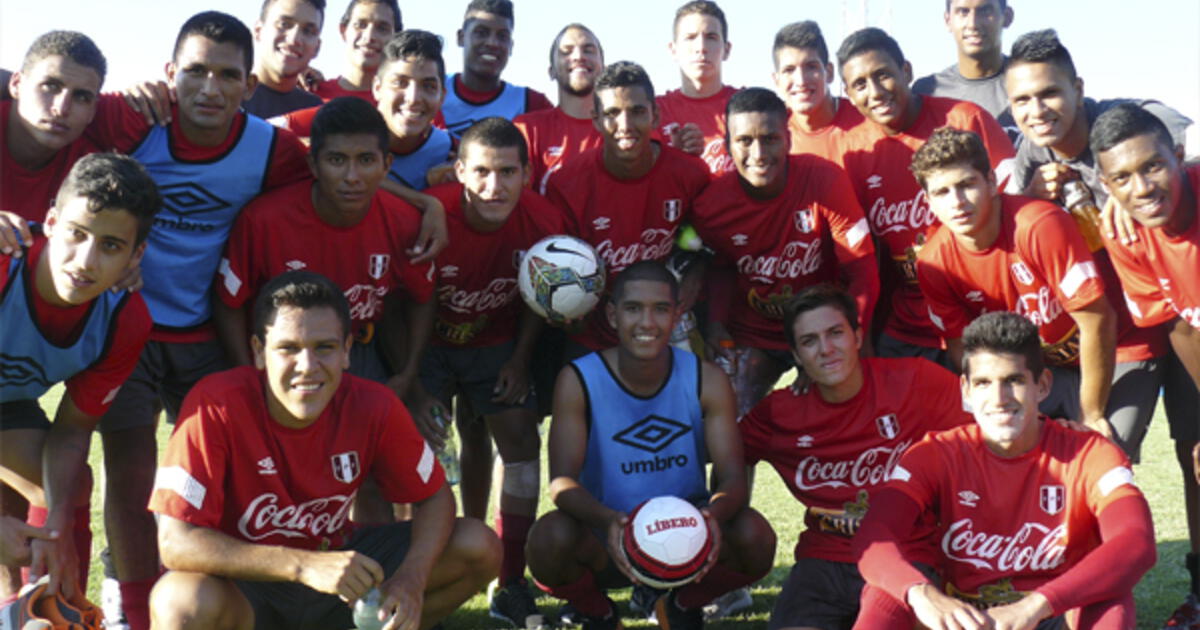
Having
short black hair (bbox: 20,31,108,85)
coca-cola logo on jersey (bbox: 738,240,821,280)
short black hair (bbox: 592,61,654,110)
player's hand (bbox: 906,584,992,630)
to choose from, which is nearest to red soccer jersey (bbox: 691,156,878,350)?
coca-cola logo on jersey (bbox: 738,240,821,280)

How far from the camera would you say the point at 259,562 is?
394cm

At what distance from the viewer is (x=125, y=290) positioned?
14.9 ft

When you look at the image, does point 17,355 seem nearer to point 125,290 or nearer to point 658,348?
point 125,290

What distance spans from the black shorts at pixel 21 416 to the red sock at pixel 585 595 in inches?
88.6

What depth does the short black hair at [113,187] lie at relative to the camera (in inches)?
166

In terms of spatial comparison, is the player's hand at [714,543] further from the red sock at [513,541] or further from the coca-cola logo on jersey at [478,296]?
the coca-cola logo on jersey at [478,296]

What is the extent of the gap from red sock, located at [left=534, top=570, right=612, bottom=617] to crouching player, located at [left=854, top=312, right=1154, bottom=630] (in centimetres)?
132

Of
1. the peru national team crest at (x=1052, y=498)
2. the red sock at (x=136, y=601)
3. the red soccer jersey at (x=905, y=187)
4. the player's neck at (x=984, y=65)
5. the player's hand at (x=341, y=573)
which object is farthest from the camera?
the player's neck at (x=984, y=65)

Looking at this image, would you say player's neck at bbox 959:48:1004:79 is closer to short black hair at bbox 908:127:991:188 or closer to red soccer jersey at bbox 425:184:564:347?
short black hair at bbox 908:127:991:188

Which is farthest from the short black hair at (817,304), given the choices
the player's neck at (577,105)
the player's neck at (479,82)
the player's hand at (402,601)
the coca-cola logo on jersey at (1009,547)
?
the player's neck at (479,82)

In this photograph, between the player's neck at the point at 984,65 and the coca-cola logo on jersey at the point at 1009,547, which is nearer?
the coca-cola logo on jersey at the point at 1009,547

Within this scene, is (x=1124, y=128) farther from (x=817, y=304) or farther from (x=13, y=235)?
(x=13, y=235)

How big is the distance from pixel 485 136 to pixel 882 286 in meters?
2.31

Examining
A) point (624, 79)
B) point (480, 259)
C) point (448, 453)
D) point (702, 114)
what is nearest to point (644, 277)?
point (480, 259)
